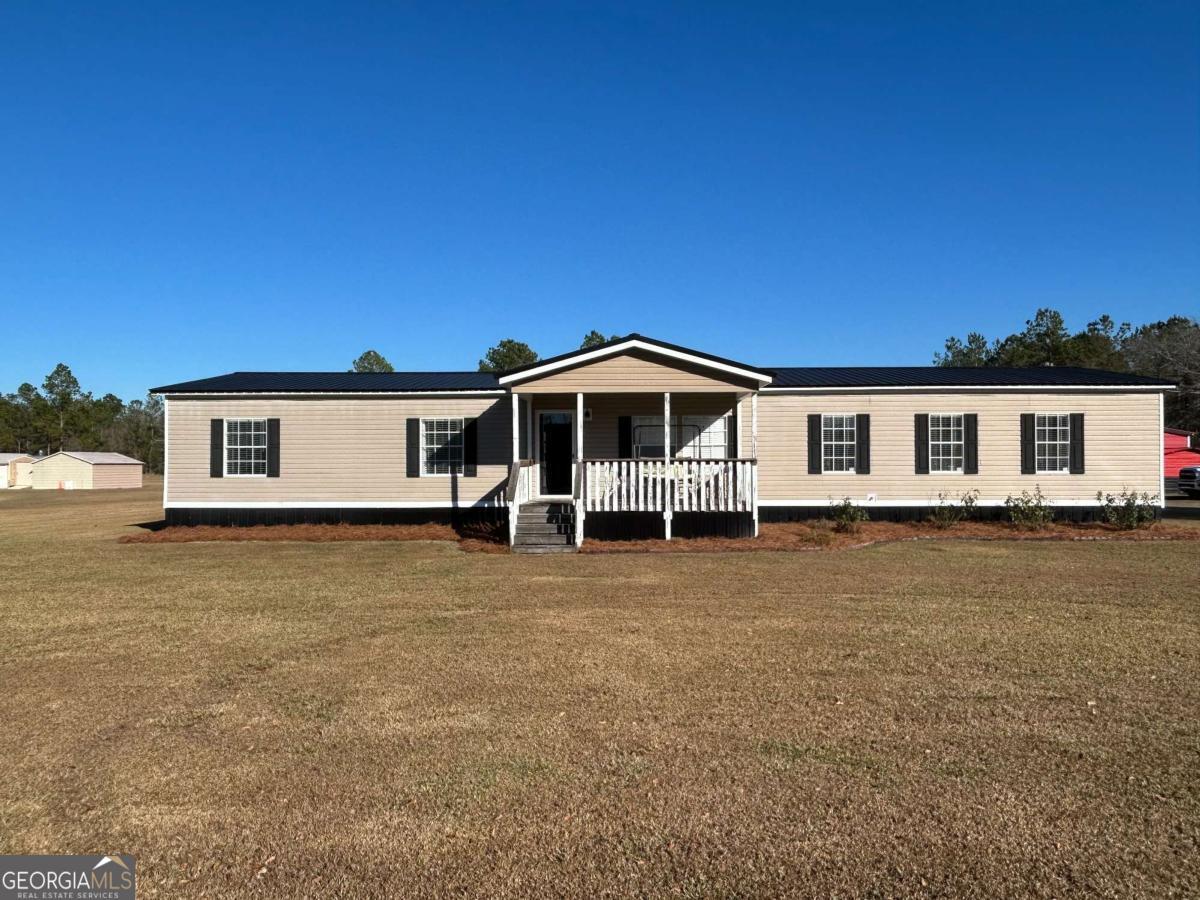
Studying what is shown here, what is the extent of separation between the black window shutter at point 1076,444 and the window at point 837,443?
16.0ft

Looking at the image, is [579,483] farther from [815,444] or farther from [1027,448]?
[1027,448]

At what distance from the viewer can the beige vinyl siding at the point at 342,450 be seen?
16.8 meters

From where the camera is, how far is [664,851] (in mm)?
3146

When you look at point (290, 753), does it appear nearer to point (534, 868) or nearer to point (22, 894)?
point (22, 894)

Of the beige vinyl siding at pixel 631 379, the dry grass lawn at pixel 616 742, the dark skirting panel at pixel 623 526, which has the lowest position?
the dry grass lawn at pixel 616 742

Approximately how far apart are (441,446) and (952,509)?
38.1 ft

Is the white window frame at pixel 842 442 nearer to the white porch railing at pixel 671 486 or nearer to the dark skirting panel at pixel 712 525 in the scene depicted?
the white porch railing at pixel 671 486

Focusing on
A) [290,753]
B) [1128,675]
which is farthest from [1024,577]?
[290,753]

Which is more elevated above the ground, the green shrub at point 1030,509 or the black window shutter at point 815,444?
the black window shutter at point 815,444

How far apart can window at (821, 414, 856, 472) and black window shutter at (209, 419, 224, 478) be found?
13872 millimetres

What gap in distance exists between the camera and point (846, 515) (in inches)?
616

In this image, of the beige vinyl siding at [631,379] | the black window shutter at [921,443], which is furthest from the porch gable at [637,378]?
the black window shutter at [921,443]

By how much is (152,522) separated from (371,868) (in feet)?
65.9

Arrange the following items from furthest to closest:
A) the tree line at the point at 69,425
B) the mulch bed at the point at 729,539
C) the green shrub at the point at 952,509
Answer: the tree line at the point at 69,425 → the green shrub at the point at 952,509 → the mulch bed at the point at 729,539
